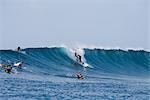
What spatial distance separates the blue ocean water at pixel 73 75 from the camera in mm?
16156

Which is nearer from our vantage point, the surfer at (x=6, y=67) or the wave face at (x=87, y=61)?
the surfer at (x=6, y=67)

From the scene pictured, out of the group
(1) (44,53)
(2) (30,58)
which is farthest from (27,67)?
(1) (44,53)

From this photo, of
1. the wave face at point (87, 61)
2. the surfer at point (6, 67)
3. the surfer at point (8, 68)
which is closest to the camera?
the surfer at point (8, 68)

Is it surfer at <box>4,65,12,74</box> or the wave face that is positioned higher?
the wave face

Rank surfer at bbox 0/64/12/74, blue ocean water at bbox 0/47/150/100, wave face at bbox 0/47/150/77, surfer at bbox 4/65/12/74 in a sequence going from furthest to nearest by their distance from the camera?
Answer: wave face at bbox 0/47/150/77 → surfer at bbox 0/64/12/74 → surfer at bbox 4/65/12/74 → blue ocean water at bbox 0/47/150/100

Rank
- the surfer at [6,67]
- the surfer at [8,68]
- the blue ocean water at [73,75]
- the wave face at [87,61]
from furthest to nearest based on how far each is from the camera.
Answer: the wave face at [87,61]
the surfer at [6,67]
the surfer at [8,68]
the blue ocean water at [73,75]

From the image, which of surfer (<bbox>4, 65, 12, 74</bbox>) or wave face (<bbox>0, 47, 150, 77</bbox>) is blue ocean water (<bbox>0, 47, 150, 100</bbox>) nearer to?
wave face (<bbox>0, 47, 150, 77</bbox>)

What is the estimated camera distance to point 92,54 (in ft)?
105

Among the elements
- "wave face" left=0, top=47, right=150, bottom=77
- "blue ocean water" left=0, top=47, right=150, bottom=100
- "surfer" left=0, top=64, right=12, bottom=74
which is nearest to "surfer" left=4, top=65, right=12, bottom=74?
"surfer" left=0, top=64, right=12, bottom=74

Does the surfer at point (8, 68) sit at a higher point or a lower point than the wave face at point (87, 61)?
lower

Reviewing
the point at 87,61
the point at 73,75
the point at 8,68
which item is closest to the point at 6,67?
the point at 8,68

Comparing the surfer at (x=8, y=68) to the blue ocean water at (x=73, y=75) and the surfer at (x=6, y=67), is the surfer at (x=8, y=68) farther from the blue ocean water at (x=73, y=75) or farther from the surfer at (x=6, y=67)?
the blue ocean water at (x=73, y=75)

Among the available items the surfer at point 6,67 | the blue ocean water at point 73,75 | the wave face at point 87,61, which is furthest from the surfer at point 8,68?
the wave face at point 87,61

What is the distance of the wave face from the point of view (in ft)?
83.0
